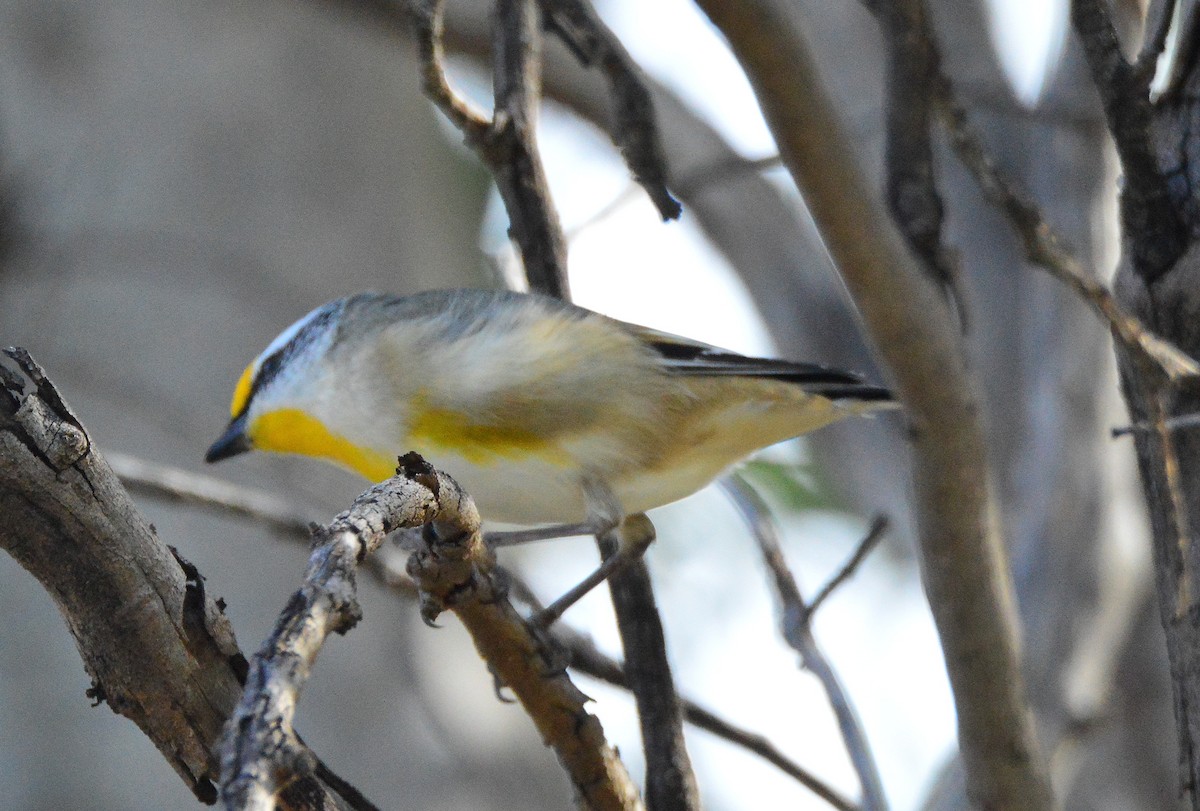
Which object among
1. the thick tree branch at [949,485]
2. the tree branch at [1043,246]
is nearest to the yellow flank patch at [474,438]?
the thick tree branch at [949,485]

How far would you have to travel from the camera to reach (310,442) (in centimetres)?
336

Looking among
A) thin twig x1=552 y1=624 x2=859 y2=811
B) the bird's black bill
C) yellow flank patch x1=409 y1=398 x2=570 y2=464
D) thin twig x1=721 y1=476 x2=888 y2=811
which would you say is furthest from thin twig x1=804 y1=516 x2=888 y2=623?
the bird's black bill

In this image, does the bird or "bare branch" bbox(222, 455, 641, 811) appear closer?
"bare branch" bbox(222, 455, 641, 811)

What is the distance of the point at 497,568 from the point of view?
2227mm

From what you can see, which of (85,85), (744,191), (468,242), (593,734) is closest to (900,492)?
(744,191)

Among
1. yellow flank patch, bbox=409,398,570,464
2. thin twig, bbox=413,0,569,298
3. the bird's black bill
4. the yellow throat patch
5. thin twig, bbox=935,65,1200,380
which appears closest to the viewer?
thin twig, bbox=935,65,1200,380

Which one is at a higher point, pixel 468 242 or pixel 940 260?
pixel 468 242

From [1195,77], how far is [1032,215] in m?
0.33

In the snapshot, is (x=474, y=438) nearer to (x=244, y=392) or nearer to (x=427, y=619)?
(x=427, y=619)

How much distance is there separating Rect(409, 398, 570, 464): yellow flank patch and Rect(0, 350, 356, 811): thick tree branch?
4.42 feet

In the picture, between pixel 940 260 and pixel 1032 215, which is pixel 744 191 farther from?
pixel 1032 215

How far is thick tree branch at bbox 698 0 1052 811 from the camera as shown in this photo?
232 cm

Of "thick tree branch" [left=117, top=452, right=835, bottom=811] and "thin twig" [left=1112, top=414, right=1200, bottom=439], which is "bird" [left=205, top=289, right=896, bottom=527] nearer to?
"thick tree branch" [left=117, top=452, right=835, bottom=811]

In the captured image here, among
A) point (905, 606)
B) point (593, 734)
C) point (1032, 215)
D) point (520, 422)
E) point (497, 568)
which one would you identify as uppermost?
point (905, 606)
